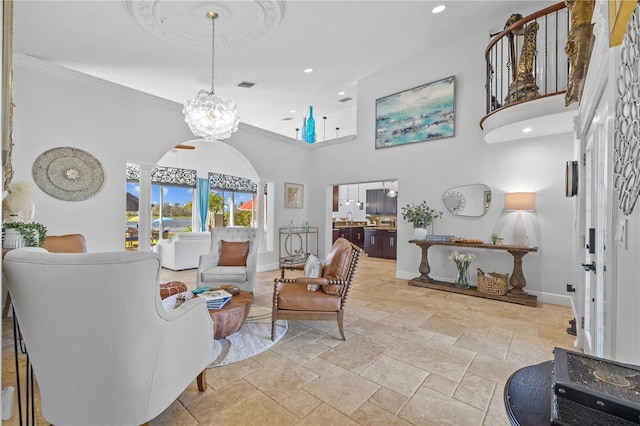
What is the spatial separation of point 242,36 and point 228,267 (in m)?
3.49

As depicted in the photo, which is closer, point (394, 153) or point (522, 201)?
point (522, 201)

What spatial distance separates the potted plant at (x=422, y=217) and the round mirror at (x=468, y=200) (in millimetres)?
273

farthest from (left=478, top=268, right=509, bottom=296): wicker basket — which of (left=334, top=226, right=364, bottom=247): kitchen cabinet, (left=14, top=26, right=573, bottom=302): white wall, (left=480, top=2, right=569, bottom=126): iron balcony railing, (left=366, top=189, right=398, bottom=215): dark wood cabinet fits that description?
(left=366, top=189, right=398, bottom=215): dark wood cabinet

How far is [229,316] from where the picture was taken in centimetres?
Result: 264

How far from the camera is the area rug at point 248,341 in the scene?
8.39 feet

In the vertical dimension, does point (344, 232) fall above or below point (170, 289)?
above

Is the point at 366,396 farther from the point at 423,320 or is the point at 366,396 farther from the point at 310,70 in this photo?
the point at 310,70

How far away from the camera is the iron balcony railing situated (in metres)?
3.85

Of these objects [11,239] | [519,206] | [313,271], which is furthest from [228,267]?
[519,206]

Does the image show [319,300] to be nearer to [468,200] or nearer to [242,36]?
[468,200]

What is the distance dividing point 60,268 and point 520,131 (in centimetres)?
506

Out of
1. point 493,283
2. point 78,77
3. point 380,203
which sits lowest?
point 493,283

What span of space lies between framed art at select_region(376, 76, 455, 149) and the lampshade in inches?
60.5

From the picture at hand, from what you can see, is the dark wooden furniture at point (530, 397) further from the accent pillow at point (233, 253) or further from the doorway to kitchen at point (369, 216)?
the doorway to kitchen at point (369, 216)
